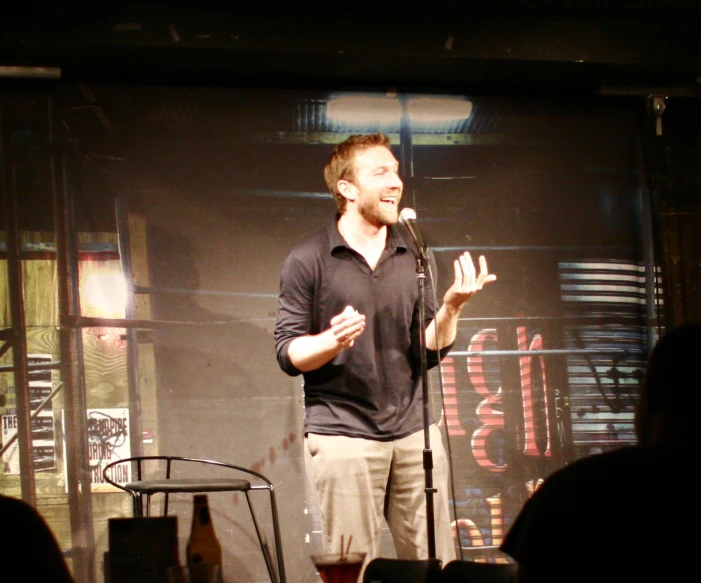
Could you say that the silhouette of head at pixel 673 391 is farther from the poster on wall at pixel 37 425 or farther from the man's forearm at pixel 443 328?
the poster on wall at pixel 37 425

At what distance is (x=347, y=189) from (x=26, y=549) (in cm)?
219

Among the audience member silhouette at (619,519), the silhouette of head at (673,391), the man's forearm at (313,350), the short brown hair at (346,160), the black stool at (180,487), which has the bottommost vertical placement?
the black stool at (180,487)

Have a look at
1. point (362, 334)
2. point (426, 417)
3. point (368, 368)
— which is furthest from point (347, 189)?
point (426, 417)

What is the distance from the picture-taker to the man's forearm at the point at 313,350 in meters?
2.78

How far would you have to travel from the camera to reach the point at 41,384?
3.77 m

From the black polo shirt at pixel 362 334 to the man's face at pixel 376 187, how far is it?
114 millimetres

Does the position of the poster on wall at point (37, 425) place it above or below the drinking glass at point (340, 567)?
above

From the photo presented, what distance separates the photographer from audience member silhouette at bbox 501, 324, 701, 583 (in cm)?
130

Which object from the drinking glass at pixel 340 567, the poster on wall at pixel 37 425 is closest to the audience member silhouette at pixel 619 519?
the drinking glass at pixel 340 567

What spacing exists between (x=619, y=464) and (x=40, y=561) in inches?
37.0

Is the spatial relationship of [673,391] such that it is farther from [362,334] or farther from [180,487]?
[180,487]

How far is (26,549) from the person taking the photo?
1.34m

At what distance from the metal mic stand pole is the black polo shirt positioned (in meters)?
0.14

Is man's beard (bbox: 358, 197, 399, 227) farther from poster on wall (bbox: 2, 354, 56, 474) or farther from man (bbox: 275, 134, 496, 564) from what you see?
poster on wall (bbox: 2, 354, 56, 474)
